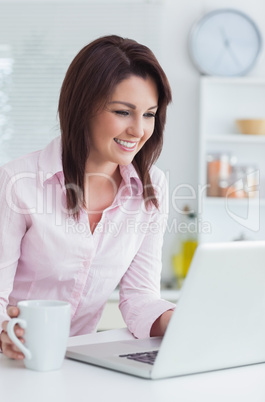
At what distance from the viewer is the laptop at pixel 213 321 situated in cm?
108

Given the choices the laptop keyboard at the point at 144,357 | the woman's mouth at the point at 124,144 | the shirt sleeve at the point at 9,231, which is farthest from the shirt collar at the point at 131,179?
the laptop keyboard at the point at 144,357

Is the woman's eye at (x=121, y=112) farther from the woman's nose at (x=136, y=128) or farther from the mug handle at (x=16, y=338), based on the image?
the mug handle at (x=16, y=338)

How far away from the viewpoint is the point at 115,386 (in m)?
1.07

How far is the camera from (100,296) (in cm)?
181

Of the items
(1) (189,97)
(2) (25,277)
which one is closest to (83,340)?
(2) (25,277)

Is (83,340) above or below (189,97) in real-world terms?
below

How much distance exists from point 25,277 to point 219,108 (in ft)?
7.73

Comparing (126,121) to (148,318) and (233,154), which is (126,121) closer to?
(148,318)

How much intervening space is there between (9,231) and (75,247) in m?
0.18

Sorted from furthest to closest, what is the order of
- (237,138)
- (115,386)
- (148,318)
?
1. (237,138)
2. (148,318)
3. (115,386)

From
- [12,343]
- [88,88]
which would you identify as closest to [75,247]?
[88,88]

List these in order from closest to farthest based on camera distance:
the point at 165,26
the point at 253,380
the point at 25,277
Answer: the point at 253,380 → the point at 25,277 → the point at 165,26

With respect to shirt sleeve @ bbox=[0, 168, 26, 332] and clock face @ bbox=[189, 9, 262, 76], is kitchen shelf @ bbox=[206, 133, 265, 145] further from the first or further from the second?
shirt sleeve @ bbox=[0, 168, 26, 332]

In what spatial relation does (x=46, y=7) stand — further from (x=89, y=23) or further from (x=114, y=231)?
(x=114, y=231)
